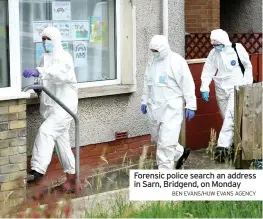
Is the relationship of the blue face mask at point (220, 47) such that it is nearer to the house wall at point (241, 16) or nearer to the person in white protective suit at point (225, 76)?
the person in white protective suit at point (225, 76)

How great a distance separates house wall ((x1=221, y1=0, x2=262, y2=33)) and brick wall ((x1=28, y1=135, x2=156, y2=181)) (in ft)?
13.6

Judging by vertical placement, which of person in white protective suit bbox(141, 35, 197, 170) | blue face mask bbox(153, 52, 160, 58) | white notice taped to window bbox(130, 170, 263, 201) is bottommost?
white notice taped to window bbox(130, 170, 263, 201)

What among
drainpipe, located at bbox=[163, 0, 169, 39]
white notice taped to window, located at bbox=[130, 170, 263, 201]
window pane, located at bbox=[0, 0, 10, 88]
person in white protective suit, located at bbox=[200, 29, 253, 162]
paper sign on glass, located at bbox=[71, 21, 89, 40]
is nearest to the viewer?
white notice taped to window, located at bbox=[130, 170, 263, 201]

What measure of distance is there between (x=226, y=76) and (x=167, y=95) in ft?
5.77

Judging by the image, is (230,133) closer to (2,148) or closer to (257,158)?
(257,158)

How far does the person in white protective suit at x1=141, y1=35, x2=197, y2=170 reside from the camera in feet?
34.6

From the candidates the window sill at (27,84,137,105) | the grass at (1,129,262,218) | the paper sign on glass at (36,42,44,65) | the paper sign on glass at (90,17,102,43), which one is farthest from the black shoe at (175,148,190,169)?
the grass at (1,129,262,218)

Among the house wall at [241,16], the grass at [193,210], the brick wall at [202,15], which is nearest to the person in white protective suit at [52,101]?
the grass at [193,210]

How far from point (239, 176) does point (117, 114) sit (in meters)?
4.64

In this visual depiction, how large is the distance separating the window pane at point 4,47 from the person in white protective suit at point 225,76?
3.27m

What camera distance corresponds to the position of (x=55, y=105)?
32.7 ft

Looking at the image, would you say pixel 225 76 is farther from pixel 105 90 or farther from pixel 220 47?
pixel 105 90

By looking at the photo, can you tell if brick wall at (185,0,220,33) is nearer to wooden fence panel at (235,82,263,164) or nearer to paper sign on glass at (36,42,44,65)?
wooden fence panel at (235,82,263,164)

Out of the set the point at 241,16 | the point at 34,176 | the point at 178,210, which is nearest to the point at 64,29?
the point at 34,176
